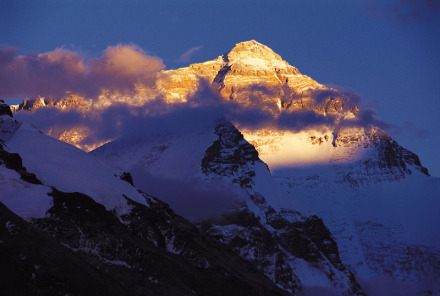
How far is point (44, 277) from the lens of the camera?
108875mm

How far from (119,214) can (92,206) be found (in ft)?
32.0

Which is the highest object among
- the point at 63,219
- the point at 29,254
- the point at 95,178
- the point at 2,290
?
the point at 95,178

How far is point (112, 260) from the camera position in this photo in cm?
13662

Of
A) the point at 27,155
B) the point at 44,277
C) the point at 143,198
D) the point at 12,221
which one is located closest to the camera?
the point at 44,277

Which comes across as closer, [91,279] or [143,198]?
[91,279]

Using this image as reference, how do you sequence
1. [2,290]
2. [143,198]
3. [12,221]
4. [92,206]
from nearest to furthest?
[2,290] < [12,221] < [92,206] < [143,198]

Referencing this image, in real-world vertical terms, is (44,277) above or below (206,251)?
below

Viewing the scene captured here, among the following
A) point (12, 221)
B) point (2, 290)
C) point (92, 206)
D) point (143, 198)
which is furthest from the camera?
point (143, 198)

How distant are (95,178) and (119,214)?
45.7ft

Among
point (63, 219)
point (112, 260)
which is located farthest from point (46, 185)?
point (112, 260)

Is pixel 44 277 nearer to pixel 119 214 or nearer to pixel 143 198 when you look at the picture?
pixel 119 214

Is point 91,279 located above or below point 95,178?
below

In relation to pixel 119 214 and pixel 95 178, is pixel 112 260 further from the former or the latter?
pixel 95 178

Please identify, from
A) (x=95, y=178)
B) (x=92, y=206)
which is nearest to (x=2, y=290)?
(x=92, y=206)
